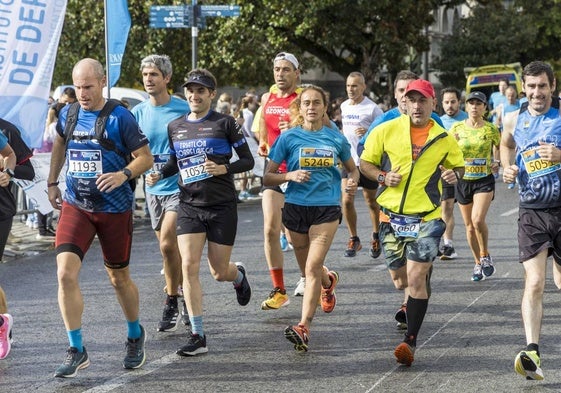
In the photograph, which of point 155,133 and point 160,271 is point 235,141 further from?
point 160,271

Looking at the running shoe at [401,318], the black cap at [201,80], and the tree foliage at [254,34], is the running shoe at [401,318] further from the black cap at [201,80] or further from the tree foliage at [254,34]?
the tree foliage at [254,34]

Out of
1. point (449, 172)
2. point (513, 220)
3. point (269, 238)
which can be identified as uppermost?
point (449, 172)

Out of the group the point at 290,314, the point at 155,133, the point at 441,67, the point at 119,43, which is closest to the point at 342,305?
the point at 290,314

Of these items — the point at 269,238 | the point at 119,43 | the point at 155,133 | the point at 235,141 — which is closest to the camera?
the point at 235,141

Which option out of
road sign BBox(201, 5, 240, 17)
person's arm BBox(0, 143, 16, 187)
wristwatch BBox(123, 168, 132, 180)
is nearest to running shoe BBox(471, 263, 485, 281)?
wristwatch BBox(123, 168, 132, 180)

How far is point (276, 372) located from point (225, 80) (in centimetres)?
3033

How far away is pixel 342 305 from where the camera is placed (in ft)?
31.0

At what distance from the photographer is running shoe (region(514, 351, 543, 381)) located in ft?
21.7

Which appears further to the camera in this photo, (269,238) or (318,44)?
(318,44)

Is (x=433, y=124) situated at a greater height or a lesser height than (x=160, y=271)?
greater

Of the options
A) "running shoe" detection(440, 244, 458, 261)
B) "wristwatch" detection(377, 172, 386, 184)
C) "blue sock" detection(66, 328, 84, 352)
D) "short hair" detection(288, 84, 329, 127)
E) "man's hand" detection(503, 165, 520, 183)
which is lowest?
"running shoe" detection(440, 244, 458, 261)

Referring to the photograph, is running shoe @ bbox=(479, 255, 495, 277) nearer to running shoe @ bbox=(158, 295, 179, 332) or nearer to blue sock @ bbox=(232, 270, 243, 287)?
blue sock @ bbox=(232, 270, 243, 287)

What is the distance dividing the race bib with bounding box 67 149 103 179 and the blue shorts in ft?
6.23

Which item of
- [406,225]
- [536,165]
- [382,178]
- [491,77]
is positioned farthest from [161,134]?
[491,77]
